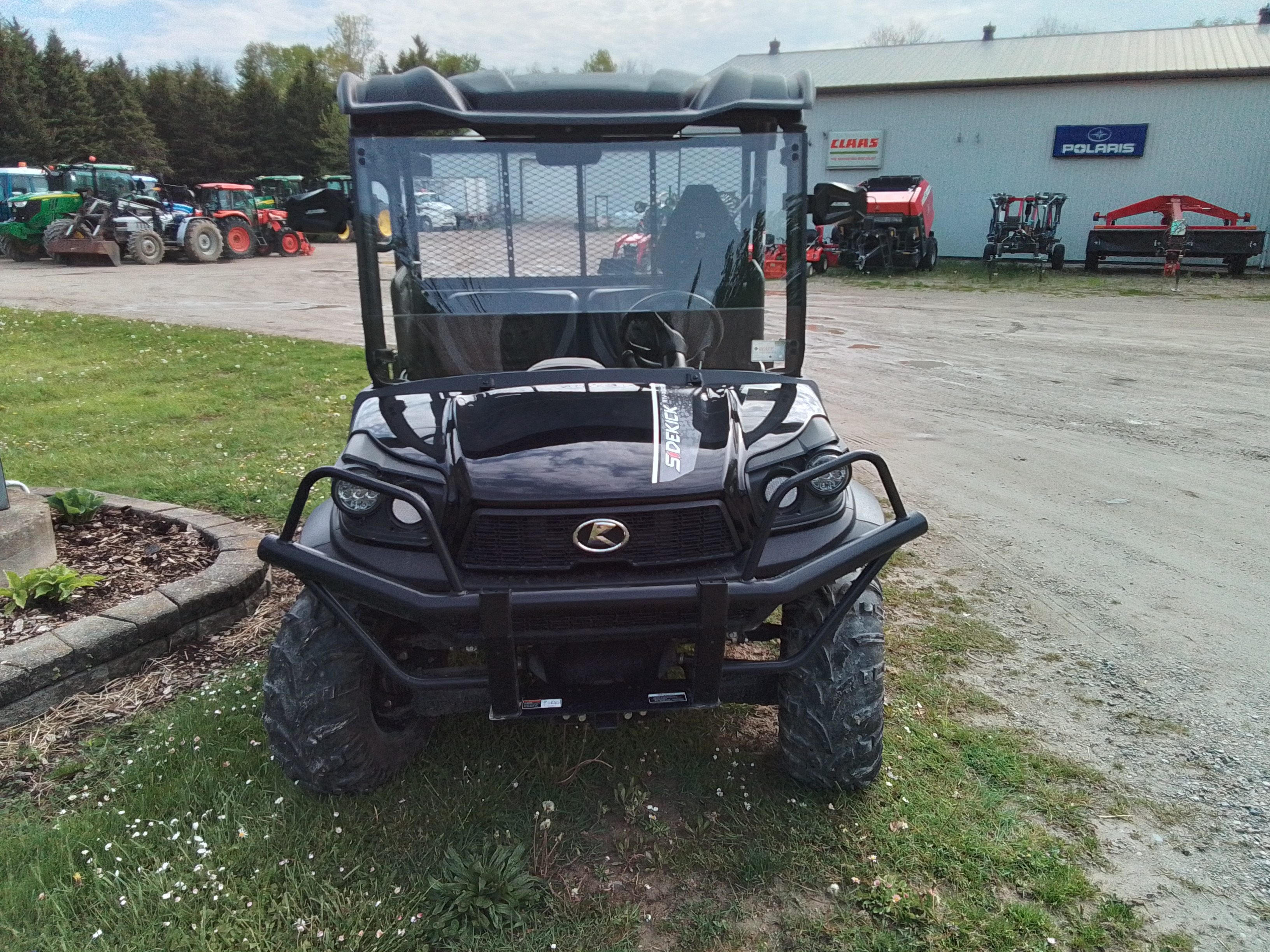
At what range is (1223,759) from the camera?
116 inches

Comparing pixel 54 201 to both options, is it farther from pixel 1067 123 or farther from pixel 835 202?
pixel 1067 123

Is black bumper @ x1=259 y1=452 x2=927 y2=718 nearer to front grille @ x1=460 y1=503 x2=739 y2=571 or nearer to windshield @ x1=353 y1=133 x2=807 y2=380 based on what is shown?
front grille @ x1=460 y1=503 x2=739 y2=571

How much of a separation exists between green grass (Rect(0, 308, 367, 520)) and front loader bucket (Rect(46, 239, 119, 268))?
10.3 m

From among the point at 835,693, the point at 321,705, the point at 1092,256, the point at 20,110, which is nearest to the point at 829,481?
the point at 835,693

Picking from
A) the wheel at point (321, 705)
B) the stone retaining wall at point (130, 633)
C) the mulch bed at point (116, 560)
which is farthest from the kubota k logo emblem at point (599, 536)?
the mulch bed at point (116, 560)

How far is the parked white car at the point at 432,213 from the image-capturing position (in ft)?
10.0

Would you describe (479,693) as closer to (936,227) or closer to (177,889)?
(177,889)

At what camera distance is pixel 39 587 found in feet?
11.6

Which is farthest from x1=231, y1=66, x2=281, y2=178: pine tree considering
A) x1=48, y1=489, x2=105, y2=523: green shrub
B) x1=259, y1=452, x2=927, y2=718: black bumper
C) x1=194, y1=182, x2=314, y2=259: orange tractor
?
x1=259, y1=452, x2=927, y2=718: black bumper

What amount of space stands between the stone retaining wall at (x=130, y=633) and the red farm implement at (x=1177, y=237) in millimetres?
19891

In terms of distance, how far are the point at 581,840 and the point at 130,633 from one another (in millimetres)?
1911

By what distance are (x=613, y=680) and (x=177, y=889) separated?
4.06ft

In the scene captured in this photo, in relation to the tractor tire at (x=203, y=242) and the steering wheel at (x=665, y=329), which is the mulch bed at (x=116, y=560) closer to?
the steering wheel at (x=665, y=329)

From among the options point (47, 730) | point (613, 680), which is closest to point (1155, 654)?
point (613, 680)
